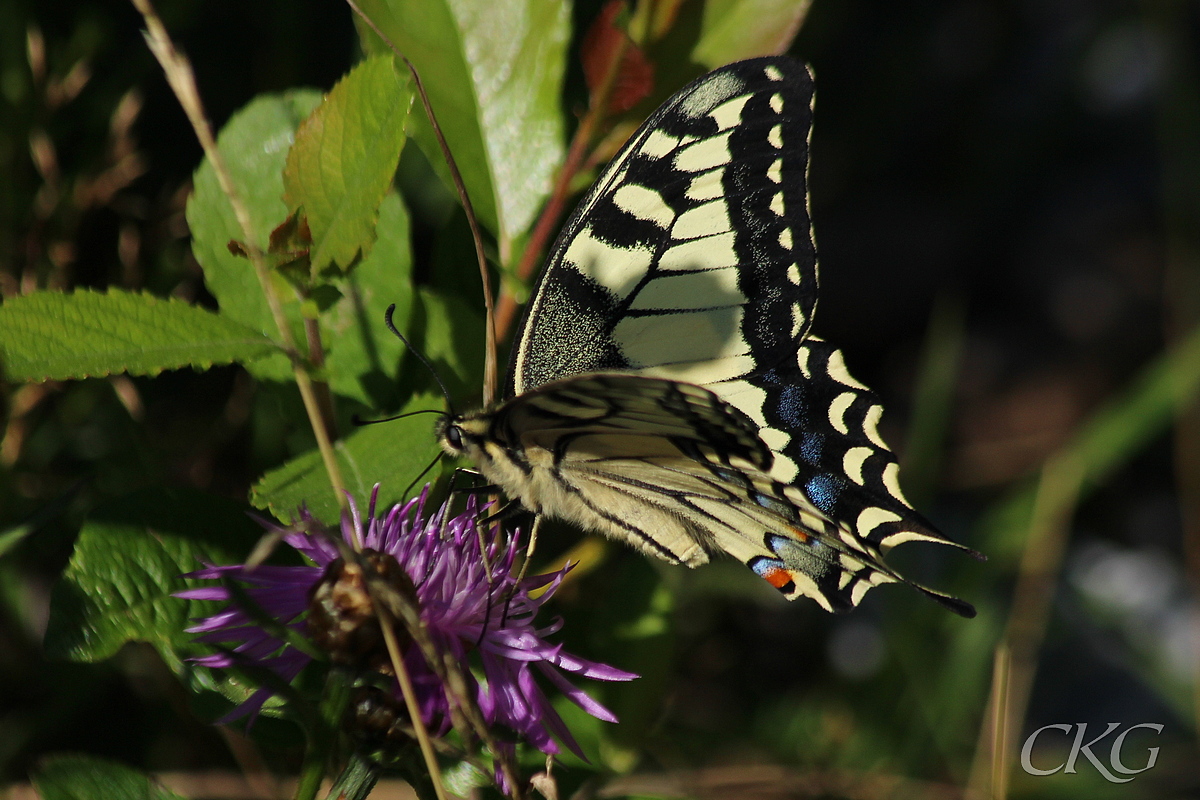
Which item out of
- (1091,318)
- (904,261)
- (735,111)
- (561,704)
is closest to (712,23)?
(735,111)

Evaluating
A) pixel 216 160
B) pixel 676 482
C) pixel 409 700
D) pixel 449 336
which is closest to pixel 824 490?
pixel 676 482

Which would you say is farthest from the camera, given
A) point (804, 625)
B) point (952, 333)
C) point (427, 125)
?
point (952, 333)

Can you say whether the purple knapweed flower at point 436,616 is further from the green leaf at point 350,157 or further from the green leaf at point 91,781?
the green leaf at point 350,157

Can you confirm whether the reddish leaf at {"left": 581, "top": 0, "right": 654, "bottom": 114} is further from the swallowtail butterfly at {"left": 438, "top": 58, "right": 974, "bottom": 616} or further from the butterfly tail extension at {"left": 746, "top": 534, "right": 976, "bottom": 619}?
the butterfly tail extension at {"left": 746, "top": 534, "right": 976, "bottom": 619}

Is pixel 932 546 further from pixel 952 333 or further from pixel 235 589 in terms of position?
pixel 235 589

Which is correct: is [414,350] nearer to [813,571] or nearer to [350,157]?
[350,157]

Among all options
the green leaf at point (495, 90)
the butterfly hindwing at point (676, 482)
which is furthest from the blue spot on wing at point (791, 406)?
the green leaf at point (495, 90)
